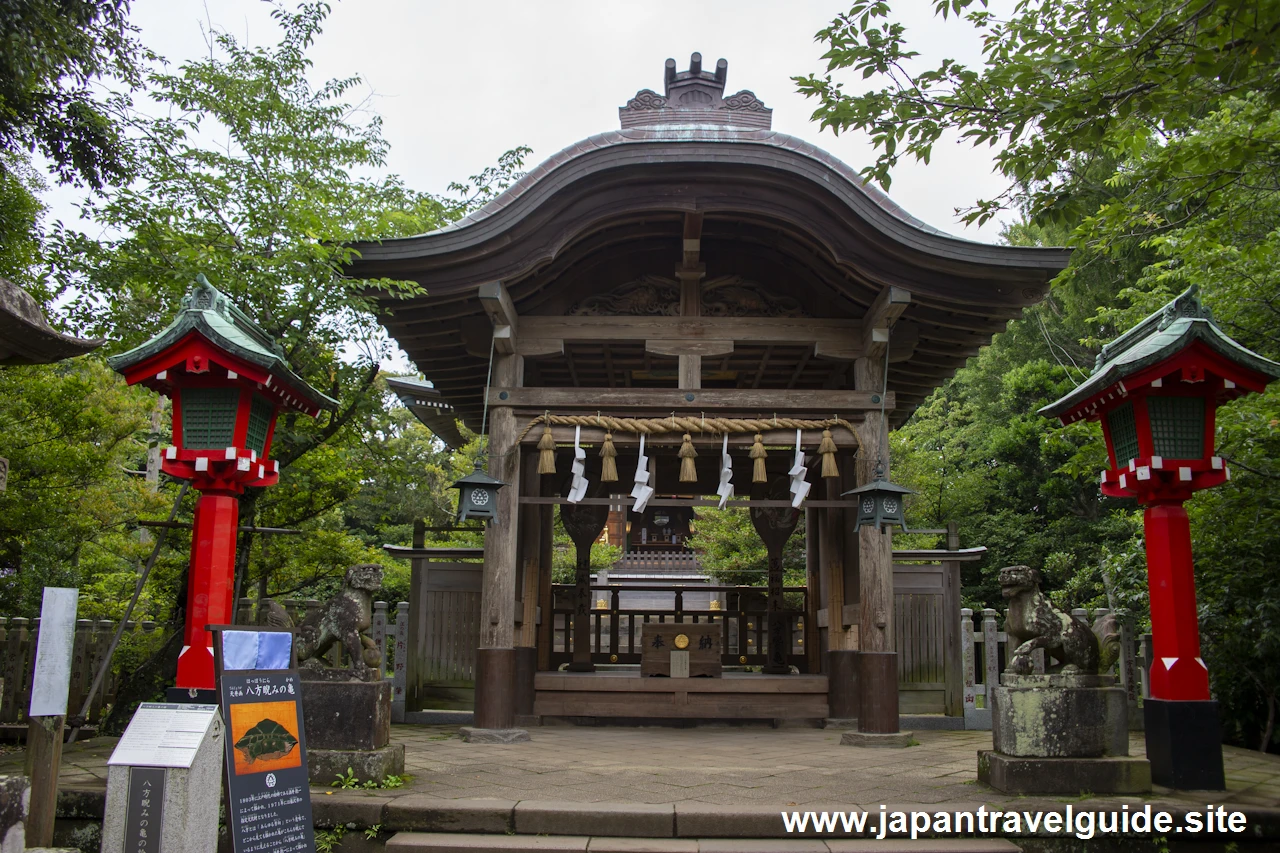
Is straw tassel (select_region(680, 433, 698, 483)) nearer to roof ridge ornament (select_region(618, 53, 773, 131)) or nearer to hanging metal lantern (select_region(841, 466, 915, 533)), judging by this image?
hanging metal lantern (select_region(841, 466, 915, 533))

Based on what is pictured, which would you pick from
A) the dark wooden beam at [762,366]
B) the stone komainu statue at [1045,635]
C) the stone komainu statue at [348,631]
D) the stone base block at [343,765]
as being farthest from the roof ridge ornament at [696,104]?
the stone base block at [343,765]

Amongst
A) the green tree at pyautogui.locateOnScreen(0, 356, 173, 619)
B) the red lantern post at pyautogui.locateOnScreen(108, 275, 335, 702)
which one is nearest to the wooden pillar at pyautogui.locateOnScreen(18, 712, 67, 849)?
the red lantern post at pyautogui.locateOnScreen(108, 275, 335, 702)

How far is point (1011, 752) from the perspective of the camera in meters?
5.66

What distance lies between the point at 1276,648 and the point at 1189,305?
363 centimetres

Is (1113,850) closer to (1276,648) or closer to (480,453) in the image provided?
(1276,648)

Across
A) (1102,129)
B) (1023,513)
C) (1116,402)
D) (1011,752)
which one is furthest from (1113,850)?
(1023,513)

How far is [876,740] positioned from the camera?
8.15 metres

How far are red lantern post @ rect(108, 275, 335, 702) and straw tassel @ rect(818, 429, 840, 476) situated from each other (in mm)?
4799

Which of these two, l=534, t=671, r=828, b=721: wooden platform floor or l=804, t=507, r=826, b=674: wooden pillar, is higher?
l=804, t=507, r=826, b=674: wooden pillar

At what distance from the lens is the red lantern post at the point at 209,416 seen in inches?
237

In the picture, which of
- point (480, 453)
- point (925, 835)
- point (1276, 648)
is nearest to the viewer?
point (925, 835)

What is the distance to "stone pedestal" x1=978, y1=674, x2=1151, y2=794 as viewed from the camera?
554 cm

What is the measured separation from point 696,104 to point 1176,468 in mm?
6287

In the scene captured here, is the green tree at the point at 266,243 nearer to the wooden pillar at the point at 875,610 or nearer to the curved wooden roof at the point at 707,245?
the curved wooden roof at the point at 707,245
